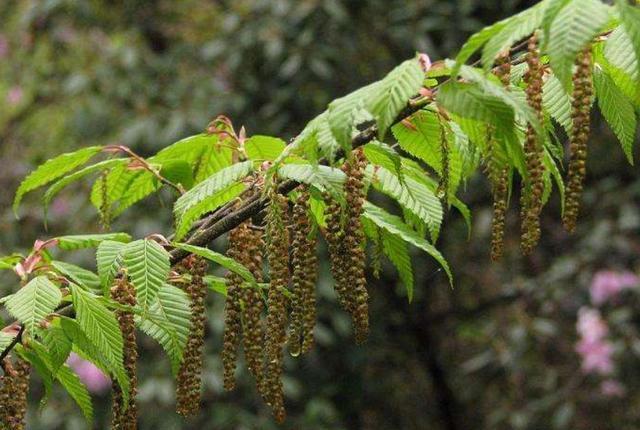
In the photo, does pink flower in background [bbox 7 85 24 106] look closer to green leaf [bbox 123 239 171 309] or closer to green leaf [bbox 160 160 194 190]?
green leaf [bbox 160 160 194 190]

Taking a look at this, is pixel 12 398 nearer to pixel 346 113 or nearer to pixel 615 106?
pixel 346 113

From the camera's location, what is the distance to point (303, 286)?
3.04 feet

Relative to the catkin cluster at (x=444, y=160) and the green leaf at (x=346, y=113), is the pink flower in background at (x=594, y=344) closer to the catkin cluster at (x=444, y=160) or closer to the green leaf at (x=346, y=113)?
the catkin cluster at (x=444, y=160)

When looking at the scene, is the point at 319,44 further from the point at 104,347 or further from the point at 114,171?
the point at 104,347

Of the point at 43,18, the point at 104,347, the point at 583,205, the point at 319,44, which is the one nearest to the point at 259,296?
the point at 104,347

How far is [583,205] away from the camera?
367 centimetres

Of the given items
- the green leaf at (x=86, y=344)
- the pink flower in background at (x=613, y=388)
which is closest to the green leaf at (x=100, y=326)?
the green leaf at (x=86, y=344)

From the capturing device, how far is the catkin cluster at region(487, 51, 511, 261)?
35.7 inches

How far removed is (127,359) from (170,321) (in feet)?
0.20

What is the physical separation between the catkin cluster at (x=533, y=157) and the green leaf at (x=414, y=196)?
0.16 meters

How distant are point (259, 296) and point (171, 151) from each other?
34 centimetres

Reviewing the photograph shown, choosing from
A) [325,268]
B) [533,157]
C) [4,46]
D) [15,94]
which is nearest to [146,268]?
[533,157]

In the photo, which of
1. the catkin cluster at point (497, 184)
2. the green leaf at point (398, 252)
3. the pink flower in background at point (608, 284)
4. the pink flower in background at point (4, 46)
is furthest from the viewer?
the pink flower in background at point (4, 46)

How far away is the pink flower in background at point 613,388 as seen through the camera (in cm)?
342
